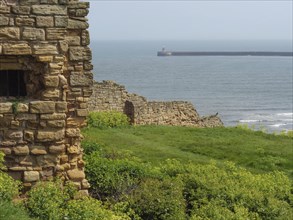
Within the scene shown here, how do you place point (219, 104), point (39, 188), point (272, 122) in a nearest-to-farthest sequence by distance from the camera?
point (39, 188)
point (272, 122)
point (219, 104)

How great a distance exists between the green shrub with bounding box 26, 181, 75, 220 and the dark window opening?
1.59 metres

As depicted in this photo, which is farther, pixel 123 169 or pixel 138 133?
pixel 138 133

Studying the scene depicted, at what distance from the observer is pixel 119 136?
21000mm

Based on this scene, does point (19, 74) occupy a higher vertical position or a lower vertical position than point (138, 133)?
higher

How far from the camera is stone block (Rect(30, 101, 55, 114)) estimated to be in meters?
10.3

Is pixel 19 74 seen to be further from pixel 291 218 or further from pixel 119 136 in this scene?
pixel 119 136

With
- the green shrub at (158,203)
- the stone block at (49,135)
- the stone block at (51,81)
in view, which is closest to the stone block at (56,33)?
the stone block at (51,81)

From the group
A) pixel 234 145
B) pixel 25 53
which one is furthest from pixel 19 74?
pixel 234 145

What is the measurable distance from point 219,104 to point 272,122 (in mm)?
17018

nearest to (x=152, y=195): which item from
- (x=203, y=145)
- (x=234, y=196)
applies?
(x=234, y=196)

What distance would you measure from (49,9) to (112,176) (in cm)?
325

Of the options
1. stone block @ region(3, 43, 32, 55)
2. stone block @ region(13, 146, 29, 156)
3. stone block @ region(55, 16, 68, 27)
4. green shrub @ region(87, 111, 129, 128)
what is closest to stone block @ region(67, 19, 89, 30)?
stone block @ region(55, 16, 68, 27)

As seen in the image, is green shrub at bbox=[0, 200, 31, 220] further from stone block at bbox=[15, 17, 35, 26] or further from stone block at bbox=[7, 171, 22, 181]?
stone block at bbox=[15, 17, 35, 26]

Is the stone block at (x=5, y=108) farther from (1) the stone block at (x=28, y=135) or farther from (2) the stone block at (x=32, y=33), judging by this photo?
(2) the stone block at (x=32, y=33)
